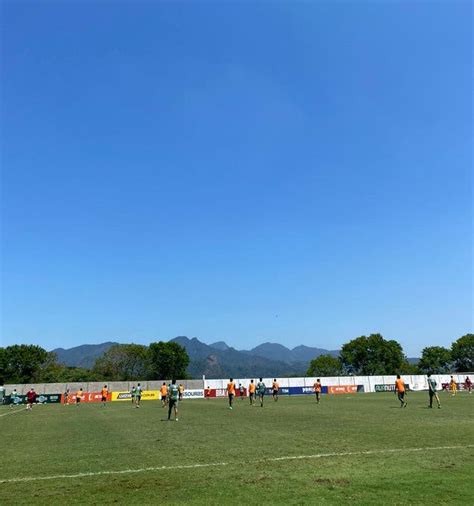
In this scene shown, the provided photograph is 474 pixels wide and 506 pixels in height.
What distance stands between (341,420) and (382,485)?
12972mm

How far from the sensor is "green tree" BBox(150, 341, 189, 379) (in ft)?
401

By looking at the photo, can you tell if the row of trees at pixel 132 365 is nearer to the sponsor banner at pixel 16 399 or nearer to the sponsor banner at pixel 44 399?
the sponsor banner at pixel 44 399

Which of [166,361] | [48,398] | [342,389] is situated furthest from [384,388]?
[166,361]

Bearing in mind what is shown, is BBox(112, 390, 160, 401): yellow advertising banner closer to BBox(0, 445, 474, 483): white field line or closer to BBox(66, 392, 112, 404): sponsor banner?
BBox(66, 392, 112, 404): sponsor banner

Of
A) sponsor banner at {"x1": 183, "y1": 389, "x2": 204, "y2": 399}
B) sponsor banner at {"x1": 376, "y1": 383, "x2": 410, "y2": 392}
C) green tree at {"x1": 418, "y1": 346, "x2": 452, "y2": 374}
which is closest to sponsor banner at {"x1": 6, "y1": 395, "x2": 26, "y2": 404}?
sponsor banner at {"x1": 183, "y1": 389, "x2": 204, "y2": 399}

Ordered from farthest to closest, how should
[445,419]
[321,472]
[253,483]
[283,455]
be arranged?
[445,419]
[283,455]
[321,472]
[253,483]

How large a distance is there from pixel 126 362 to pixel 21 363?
2734cm

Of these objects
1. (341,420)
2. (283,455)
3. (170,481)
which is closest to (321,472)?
(283,455)

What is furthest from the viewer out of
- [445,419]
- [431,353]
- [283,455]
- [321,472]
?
[431,353]

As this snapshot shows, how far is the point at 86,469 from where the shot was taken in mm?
11023

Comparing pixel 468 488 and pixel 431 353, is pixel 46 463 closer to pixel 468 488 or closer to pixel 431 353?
pixel 468 488

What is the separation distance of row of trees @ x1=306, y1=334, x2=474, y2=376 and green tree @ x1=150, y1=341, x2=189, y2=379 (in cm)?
4570

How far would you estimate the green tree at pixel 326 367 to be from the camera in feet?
463

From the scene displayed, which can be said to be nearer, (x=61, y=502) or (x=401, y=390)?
(x=61, y=502)
